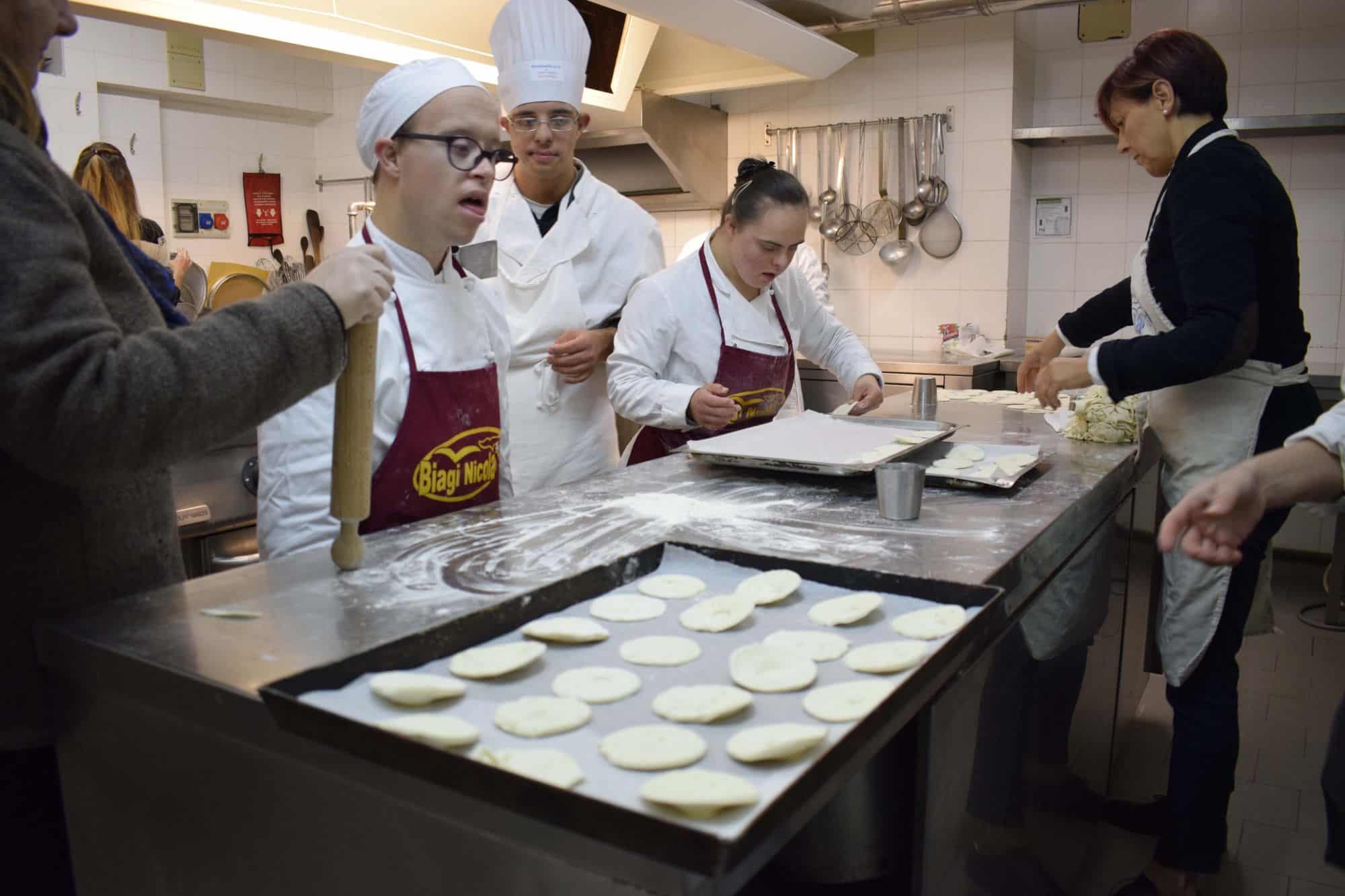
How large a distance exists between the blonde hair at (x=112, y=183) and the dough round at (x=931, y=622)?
339 cm

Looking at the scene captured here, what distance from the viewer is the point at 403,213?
1628 millimetres

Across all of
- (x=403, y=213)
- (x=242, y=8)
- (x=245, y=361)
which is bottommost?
(x=245, y=361)

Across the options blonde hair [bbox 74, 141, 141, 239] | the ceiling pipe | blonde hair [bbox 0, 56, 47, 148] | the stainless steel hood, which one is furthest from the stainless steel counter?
the stainless steel hood

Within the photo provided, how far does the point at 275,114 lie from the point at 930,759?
20.7 ft

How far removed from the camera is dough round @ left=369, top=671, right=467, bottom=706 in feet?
2.96

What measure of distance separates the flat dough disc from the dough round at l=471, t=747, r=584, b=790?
424mm

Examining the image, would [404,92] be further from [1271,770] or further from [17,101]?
[1271,770]

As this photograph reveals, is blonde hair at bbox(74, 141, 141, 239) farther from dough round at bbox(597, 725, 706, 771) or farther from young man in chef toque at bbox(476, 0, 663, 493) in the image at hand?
dough round at bbox(597, 725, 706, 771)

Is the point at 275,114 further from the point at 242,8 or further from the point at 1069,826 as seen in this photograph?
the point at 1069,826

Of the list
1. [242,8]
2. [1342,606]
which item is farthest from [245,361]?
[1342,606]

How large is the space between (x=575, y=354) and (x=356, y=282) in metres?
1.43

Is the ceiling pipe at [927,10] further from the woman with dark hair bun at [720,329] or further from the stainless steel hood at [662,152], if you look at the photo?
the woman with dark hair bun at [720,329]

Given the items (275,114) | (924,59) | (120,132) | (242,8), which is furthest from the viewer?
(275,114)

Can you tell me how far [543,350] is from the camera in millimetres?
2570
